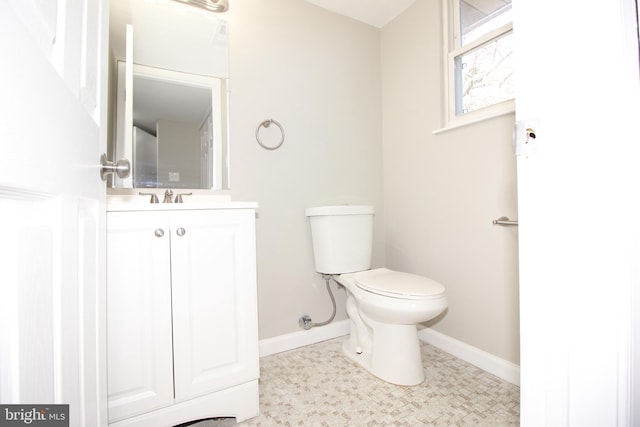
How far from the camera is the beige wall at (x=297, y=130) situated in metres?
1.72

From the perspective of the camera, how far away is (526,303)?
1.77 feet

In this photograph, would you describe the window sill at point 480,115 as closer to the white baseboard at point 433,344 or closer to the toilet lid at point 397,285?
the toilet lid at point 397,285

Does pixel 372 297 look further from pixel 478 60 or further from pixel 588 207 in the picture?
pixel 478 60

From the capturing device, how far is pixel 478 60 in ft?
5.49

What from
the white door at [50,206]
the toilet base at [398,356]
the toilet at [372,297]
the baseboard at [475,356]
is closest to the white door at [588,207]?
the white door at [50,206]

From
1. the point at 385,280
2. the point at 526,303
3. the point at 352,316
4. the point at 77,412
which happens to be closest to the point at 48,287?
the point at 77,412

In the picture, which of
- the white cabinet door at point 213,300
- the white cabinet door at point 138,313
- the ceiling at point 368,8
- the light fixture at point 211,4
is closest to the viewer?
the white cabinet door at point 138,313

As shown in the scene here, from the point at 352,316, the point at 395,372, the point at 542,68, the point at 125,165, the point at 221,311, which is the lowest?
the point at 395,372

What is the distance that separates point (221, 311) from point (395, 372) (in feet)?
2.91

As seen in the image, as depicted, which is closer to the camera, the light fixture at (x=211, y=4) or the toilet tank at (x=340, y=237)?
the light fixture at (x=211, y=4)

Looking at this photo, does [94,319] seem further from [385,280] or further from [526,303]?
[385,280]

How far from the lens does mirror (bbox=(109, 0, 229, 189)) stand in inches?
56.4

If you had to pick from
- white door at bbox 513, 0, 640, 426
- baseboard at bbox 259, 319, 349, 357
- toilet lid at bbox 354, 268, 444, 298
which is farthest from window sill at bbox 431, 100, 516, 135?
baseboard at bbox 259, 319, 349, 357

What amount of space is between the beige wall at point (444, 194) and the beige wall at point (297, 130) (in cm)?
16
